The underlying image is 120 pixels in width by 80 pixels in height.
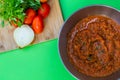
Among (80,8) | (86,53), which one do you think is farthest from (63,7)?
(86,53)

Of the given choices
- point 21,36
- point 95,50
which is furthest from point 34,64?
point 95,50

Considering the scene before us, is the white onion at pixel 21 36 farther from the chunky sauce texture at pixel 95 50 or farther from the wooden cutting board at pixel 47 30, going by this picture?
the chunky sauce texture at pixel 95 50

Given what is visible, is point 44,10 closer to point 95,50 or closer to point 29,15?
point 29,15

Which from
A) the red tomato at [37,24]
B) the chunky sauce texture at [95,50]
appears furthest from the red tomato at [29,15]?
the chunky sauce texture at [95,50]

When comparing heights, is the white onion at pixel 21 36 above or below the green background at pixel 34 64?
above

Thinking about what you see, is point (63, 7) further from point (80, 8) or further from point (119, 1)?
point (119, 1)

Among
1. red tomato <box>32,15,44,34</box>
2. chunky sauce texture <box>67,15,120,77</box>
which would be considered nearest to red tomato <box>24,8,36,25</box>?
red tomato <box>32,15,44,34</box>

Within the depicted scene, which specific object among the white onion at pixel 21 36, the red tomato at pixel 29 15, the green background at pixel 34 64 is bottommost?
the green background at pixel 34 64
